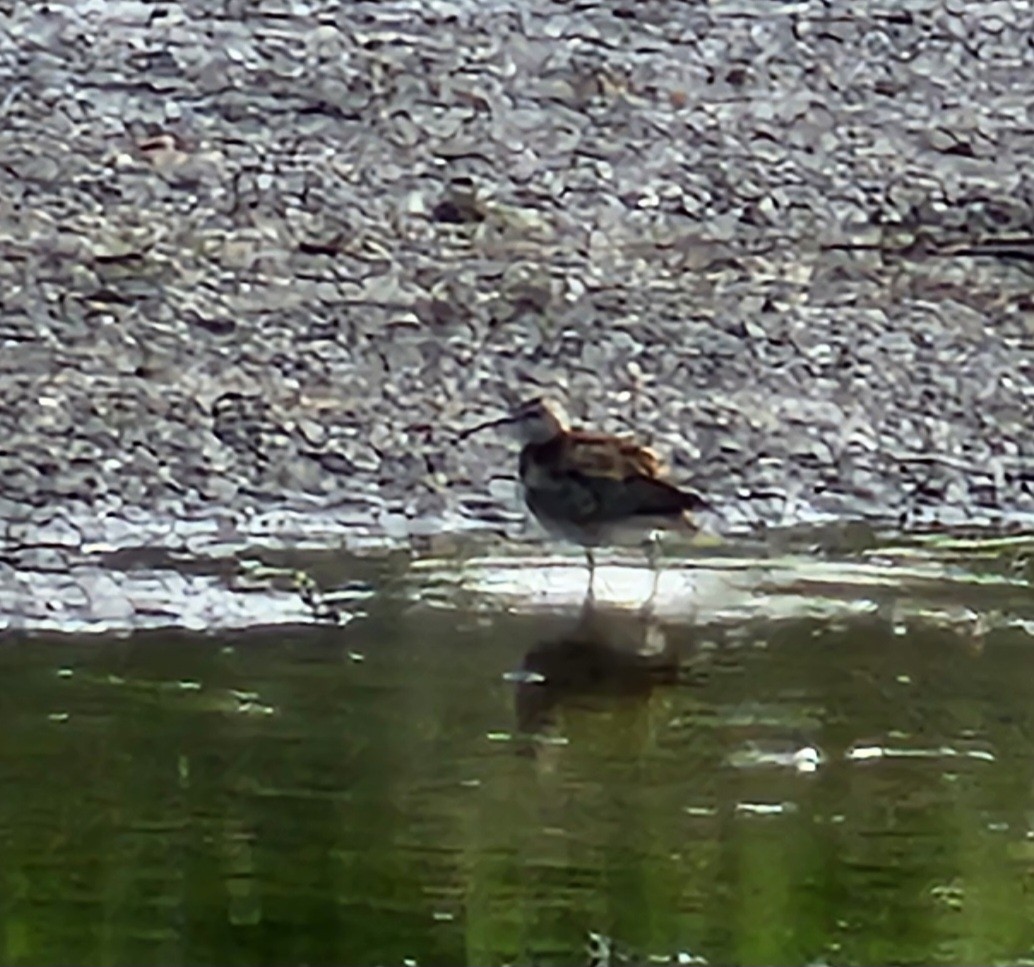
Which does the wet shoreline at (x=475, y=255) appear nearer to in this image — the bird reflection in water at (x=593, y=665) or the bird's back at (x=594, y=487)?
the bird's back at (x=594, y=487)

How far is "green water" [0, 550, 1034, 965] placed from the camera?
3.07ft

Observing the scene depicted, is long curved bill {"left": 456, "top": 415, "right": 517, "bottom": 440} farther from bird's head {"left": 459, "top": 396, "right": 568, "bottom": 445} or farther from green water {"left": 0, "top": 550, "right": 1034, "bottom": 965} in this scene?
green water {"left": 0, "top": 550, "right": 1034, "bottom": 965}

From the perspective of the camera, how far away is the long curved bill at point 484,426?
1654mm

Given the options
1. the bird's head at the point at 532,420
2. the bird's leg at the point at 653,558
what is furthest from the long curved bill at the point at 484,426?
the bird's leg at the point at 653,558

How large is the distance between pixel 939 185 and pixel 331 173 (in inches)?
23.3

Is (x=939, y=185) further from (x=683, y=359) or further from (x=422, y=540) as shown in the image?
(x=422, y=540)

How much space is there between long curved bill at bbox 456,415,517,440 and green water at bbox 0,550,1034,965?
0.77ft

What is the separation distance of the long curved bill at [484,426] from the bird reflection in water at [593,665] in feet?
0.91

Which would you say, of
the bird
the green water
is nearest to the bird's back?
the bird

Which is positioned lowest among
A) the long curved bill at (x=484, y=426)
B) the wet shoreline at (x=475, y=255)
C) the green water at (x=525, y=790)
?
the green water at (x=525, y=790)

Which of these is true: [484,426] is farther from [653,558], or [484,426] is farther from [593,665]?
[593,665]

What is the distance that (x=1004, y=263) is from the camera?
1687mm

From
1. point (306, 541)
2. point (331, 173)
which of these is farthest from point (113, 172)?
point (306, 541)

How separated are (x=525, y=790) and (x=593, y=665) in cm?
22
